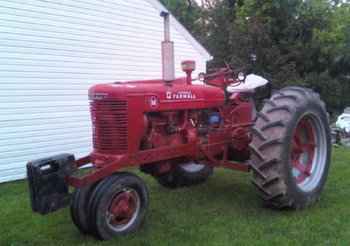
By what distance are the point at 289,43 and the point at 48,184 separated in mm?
15437

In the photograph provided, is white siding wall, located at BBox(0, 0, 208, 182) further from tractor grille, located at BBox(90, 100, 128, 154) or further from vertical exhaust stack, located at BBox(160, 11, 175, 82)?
vertical exhaust stack, located at BBox(160, 11, 175, 82)

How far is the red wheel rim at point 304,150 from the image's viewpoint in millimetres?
4949

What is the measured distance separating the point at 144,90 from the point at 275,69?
13595 millimetres

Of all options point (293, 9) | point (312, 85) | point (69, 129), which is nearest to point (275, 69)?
point (312, 85)

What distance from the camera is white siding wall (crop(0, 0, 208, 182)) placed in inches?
284

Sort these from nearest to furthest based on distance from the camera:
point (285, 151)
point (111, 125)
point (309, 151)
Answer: point (111, 125), point (285, 151), point (309, 151)

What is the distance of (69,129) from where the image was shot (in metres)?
8.20

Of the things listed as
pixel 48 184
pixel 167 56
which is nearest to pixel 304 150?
pixel 167 56

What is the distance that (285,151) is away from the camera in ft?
13.9

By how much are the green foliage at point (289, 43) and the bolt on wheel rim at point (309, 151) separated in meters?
11.2

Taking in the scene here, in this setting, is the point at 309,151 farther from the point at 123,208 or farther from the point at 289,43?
the point at 289,43

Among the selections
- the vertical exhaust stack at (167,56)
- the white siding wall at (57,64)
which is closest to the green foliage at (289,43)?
the white siding wall at (57,64)

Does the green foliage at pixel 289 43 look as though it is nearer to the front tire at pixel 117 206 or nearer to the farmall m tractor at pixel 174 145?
the farmall m tractor at pixel 174 145

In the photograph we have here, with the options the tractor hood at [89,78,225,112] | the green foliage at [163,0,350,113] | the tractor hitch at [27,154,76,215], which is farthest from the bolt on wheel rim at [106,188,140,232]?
the green foliage at [163,0,350,113]
